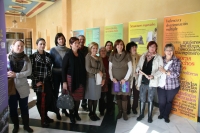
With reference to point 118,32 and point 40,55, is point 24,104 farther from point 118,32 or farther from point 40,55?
point 118,32

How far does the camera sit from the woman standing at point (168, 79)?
274cm

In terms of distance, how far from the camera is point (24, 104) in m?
2.34

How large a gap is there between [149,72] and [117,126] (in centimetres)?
112

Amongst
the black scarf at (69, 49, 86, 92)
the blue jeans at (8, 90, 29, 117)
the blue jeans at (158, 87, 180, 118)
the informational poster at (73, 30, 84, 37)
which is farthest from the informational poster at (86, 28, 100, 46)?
the blue jeans at (8, 90, 29, 117)

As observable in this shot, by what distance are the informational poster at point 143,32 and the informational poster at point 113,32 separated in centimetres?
36

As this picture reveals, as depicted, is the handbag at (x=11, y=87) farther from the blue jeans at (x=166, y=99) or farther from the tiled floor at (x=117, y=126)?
the blue jeans at (x=166, y=99)

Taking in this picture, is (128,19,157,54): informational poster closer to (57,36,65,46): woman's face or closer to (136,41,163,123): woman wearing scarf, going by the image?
(136,41,163,123): woman wearing scarf

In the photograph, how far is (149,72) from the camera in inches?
109

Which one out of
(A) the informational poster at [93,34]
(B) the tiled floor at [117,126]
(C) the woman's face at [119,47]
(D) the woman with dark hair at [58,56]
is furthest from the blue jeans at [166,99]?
(A) the informational poster at [93,34]

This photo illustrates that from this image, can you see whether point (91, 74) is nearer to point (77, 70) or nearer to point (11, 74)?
point (77, 70)

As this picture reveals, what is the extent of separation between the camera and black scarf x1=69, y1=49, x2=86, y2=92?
248 cm

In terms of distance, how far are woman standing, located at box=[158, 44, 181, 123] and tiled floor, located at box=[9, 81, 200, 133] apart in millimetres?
232

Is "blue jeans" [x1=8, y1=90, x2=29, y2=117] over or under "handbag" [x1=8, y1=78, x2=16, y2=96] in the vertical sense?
under

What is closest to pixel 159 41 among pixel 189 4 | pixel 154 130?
pixel 189 4
